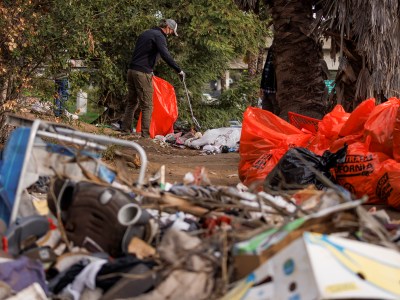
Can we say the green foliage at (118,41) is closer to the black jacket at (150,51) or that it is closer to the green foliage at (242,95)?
the green foliage at (242,95)

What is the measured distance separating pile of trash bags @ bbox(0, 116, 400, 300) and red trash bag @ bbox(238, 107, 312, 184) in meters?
3.31

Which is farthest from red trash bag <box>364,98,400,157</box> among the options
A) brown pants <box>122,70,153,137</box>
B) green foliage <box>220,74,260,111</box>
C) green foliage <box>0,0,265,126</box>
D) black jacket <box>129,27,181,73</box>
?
green foliage <box>220,74,260,111</box>

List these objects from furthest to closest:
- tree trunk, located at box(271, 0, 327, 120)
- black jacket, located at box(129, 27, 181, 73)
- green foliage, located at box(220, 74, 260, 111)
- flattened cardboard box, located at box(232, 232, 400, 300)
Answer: green foliage, located at box(220, 74, 260, 111) < black jacket, located at box(129, 27, 181, 73) < tree trunk, located at box(271, 0, 327, 120) < flattened cardboard box, located at box(232, 232, 400, 300)

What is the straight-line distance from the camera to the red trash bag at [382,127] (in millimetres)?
5988

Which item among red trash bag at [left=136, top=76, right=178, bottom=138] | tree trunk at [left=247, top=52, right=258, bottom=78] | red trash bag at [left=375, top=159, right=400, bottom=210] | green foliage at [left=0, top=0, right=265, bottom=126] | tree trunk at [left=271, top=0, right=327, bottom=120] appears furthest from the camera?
tree trunk at [left=247, top=52, right=258, bottom=78]

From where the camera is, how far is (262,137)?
700cm

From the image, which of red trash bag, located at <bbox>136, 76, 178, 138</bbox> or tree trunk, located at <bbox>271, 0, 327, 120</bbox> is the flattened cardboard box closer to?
tree trunk, located at <bbox>271, 0, 327, 120</bbox>

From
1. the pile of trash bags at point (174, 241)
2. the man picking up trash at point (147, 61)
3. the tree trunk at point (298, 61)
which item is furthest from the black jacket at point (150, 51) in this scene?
the pile of trash bags at point (174, 241)

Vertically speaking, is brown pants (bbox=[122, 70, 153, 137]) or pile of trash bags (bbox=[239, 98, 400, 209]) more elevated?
brown pants (bbox=[122, 70, 153, 137])

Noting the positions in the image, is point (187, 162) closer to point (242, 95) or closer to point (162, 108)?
point (162, 108)

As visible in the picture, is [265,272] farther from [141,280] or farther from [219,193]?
[219,193]

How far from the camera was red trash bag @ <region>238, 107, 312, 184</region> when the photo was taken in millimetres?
6895

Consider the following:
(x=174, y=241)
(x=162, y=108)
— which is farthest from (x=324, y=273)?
(x=162, y=108)

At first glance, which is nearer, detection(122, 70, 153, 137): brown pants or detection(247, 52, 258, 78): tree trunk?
detection(122, 70, 153, 137): brown pants
